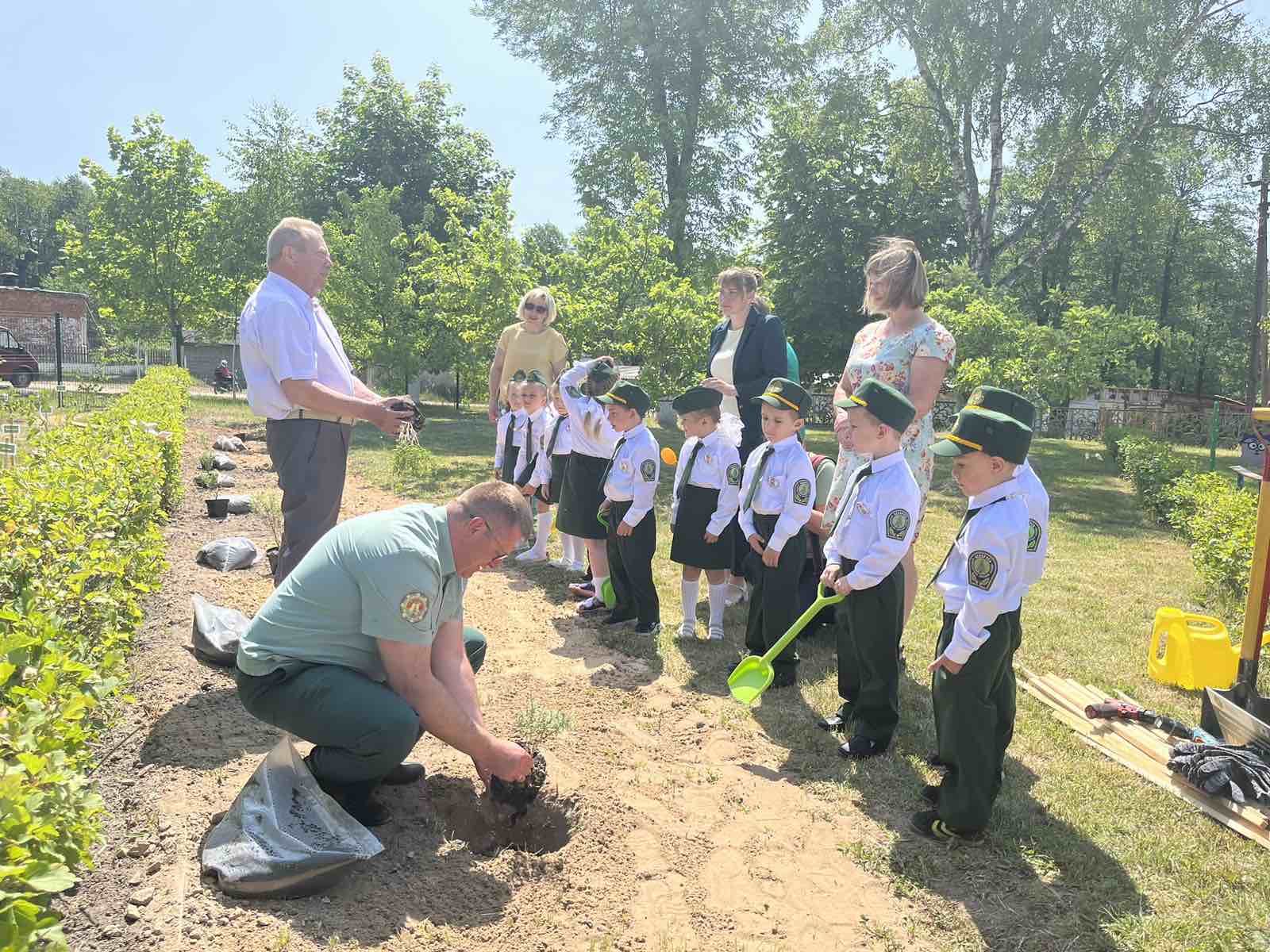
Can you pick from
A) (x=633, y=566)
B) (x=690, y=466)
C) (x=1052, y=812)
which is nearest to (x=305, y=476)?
(x=633, y=566)

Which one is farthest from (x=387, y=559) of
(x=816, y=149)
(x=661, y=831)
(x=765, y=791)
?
(x=816, y=149)

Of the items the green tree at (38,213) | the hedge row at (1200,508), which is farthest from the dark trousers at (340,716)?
the green tree at (38,213)

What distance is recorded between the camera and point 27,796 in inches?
66.9

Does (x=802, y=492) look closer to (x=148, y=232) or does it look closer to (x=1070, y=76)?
(x=1070, y=76)

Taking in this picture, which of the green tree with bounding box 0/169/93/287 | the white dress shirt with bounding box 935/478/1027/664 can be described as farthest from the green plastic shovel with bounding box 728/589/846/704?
the green tree with bounding box 0/169/93/287

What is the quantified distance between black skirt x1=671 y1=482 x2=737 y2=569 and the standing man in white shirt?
6.69 ft

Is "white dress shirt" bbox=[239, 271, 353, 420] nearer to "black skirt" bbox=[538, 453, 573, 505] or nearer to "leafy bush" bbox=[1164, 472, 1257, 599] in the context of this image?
"black skirt" bbox=[538, 453, 573, 505]

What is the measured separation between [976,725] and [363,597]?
2.33 meters

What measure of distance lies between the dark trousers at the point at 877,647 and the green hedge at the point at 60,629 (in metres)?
3.01

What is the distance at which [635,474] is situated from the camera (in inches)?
216

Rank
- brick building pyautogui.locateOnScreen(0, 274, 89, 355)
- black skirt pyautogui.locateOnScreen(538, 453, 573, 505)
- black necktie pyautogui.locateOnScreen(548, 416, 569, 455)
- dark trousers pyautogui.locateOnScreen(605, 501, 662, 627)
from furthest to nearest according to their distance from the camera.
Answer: brick building pyautogui.locateOnScreen(0, 274, 89, 355) < black skirt pyautogui.locateOnScreen(538, 453, 573, 505) < black necktie pyautogui.locateOnScreen(548, 416, 569, 455) < dark trousers pyautogui.locateOnScreen(605, 501, 662, 627)

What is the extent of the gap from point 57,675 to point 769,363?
454 centimetres

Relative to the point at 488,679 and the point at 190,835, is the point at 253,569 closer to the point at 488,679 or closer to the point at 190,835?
the point at 488,679

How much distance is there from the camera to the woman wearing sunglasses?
7.61 m
